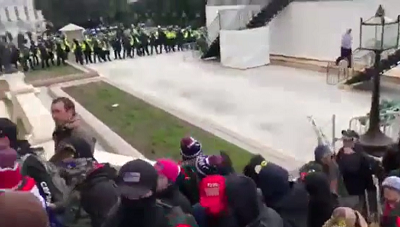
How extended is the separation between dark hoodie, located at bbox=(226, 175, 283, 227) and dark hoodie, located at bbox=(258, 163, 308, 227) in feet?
1.32

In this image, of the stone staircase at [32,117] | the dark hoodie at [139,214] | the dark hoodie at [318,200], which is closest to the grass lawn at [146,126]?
the stone staircase at [32,117]

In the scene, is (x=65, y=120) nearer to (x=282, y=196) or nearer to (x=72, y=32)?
(x=282, y=196)

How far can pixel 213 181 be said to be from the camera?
2.77 meters

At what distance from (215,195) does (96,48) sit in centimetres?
2092

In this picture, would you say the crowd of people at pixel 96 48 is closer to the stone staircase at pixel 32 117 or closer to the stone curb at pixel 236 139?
the stone curb at pixel 236 139

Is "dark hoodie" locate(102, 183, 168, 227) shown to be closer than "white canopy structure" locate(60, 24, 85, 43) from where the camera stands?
Yes

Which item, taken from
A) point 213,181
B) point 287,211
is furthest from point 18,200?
point 287,211

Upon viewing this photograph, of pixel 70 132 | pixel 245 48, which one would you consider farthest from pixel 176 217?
pixel 245 48

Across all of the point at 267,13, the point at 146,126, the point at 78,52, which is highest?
the point at 267,13

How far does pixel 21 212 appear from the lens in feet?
5.06

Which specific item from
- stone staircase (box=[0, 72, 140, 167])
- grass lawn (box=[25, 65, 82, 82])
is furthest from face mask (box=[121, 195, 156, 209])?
grass lawn (box=[25, 65, 82, 82])

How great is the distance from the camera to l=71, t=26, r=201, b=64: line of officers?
898 inches

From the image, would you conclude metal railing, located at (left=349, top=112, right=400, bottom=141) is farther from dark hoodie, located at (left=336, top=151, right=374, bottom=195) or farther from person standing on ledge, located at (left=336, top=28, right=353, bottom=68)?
person standing on ledge, located at (left=336, top=28, right=353, bottom=68)

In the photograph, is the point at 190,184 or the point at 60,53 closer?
the point at 190,184
